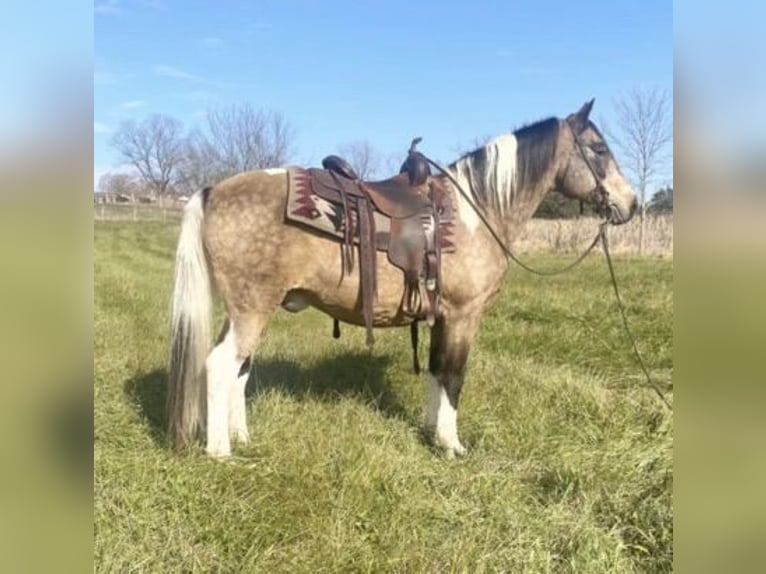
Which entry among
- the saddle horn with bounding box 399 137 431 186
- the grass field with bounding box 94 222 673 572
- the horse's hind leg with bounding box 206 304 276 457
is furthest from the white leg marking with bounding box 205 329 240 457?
the saddle horn with bounding box 399 137 431 186

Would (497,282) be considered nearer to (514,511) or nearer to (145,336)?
(514,511)

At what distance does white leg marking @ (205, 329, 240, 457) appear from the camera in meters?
3.25

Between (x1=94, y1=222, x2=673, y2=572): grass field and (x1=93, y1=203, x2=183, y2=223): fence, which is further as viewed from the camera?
(x1=93, y1=203, x2=183, y2=223): fence

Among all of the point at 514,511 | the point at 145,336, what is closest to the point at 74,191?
the point at 514,511

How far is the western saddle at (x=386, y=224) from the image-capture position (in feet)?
11.1

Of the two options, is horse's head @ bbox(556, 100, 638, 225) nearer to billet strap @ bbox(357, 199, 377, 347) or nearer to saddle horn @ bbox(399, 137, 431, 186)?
saddle horn @ bbox(399, 137, 431, 186)

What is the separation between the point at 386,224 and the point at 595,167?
145 centimetres

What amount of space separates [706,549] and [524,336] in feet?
18.0

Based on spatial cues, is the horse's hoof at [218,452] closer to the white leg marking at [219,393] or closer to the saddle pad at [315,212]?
the white leg marking at [219,393]

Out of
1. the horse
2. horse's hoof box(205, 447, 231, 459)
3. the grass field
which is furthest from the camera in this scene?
the horse

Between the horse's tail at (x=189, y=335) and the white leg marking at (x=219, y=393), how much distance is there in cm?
9

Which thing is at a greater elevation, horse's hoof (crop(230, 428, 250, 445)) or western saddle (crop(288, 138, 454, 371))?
western saddle (crop(288, 138, 454, 371))

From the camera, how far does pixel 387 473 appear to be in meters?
3.03

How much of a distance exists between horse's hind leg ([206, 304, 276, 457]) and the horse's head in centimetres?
215
